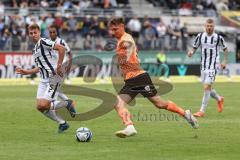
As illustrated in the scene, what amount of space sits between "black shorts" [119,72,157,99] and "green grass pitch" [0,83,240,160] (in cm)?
92

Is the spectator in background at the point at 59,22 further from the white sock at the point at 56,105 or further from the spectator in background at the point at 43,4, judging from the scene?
the white sock at the point at 56,105

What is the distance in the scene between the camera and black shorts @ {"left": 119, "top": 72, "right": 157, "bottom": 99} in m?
13.8

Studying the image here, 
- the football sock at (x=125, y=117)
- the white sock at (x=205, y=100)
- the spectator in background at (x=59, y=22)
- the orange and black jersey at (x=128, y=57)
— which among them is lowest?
the spectator in background at (x=59, y=22)

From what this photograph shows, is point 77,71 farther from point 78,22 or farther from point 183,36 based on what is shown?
point 183,36

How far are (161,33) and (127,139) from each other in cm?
2952

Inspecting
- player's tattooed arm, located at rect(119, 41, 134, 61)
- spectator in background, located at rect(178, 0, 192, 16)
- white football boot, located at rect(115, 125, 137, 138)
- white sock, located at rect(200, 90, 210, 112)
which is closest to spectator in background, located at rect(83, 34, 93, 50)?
spectator in background, located at rect(178, 0, 192, 16)

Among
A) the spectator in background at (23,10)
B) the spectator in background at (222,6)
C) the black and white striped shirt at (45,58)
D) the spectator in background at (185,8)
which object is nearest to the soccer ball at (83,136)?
the black and white striped shirt at (45,58)

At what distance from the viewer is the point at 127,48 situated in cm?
1364

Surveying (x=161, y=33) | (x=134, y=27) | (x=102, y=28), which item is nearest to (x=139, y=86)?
(x=102, y=28)

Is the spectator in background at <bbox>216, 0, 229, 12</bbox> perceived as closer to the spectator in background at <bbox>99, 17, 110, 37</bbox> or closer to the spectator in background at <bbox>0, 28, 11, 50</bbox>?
the spectator in background at <bbox>99, 17, 110, 37</bbox>

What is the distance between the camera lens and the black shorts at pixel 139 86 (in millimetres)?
13789

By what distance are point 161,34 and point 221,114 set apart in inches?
927

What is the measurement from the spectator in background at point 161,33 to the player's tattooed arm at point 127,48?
92.8ft

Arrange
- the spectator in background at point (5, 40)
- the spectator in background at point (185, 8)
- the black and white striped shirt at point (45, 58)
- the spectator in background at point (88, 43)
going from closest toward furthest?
the black and white striped shirt at point (45, 58), the spectator in background at point (5, 40), the spectator in background at point (88, 43), the spectator in background at point (185, 8)
